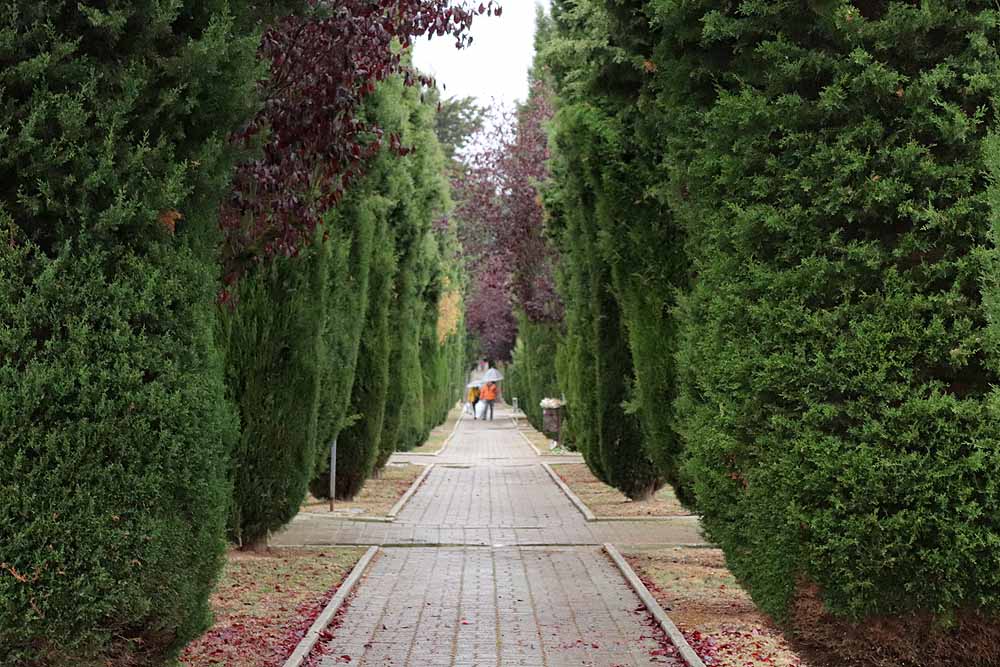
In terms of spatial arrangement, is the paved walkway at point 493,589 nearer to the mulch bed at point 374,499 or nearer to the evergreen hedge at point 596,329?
the mulch bed at point 374,499

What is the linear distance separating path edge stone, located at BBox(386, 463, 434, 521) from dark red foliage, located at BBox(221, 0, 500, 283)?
25.2 ft

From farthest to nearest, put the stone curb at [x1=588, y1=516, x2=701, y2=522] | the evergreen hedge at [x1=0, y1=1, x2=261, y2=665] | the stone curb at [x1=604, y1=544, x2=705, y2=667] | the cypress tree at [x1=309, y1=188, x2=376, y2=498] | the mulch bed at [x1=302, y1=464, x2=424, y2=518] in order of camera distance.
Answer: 1. the mulch bed at [x1=302, y1=464, x2=424, y2=518]
2. the stone curb at [x1=588, y1=516, x2=701, y2=522]
3. the cypress tree at [x1=309, y1=188, x2=376, y2=498]
4. the stone curb at [x1=604, y1=544, x2=705, y2=667]
5. the evergreen hedge at [x1=0, y1=1, x2=261, y2=665]

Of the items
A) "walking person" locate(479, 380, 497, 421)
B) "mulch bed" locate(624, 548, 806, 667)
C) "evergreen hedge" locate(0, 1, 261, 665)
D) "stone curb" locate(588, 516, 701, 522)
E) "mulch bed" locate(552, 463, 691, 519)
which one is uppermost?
"walking person" locate(479, 380, 497, 421)

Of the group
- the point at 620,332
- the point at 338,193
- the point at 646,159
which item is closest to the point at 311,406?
the point at 338,193

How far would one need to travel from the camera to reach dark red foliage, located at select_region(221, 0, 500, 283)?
804cm

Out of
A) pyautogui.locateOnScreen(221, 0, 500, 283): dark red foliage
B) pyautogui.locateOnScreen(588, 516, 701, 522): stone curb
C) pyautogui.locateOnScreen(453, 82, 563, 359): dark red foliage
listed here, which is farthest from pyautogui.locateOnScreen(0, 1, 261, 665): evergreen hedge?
pyautogui.locateOnScreen(453, 82, 563, 359): dark red foliage

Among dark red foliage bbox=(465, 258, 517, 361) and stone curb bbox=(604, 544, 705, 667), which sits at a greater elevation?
dark red foliage bbox=(465, 258, 517, 361)

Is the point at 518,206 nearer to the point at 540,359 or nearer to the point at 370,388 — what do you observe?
the point at 540,359

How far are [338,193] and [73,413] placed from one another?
4.87 meters

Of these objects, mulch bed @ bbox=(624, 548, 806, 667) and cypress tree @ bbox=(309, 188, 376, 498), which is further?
cypress tree @ bbox=(309, 188, 376, 498)

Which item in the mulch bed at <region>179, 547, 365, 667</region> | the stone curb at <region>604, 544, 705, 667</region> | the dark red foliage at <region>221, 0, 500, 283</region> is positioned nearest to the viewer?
the stone curb at <region>604, 544, 705, 667</region>

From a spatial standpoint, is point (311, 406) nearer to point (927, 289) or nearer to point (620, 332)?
point (620, 332)

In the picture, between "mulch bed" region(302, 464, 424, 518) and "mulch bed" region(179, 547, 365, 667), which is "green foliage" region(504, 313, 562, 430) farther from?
"mulch bed" region(179, 547, 365, 667)

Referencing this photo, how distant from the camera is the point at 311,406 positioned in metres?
12.0
